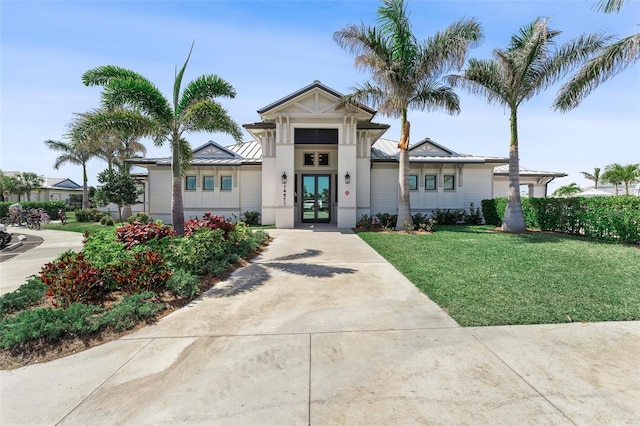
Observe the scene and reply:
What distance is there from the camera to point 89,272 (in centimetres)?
478

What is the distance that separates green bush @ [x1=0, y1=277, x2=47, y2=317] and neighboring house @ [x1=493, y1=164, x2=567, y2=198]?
23.6 m

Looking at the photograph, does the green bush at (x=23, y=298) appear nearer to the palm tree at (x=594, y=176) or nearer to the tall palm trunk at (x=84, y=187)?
the tall palm trunk at (x=84, y=187)

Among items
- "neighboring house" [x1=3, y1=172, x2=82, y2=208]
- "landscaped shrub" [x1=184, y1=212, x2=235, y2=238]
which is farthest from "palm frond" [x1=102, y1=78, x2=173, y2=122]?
"neighboring house" [x1=3, y1=172, x2=82, y2=208]

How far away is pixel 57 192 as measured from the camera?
40281mm

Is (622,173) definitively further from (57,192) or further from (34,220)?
(57,192)

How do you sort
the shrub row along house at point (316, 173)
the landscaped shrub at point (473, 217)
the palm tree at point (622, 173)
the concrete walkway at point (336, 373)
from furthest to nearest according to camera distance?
the palm tree at point (622, 173) → the landscaped shrub at point (473, 217) → the shrub row along house at point (316, 173) → the concrete walkway at point (336, 373)

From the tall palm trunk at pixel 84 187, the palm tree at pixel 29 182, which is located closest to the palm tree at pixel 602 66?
the tall palm trunk at pixel 84 187

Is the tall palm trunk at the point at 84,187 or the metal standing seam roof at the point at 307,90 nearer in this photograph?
the metal standing seam roof at the point at 307,90

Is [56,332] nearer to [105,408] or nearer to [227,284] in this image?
[105,408]

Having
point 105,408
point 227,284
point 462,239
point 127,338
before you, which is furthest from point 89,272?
point 462,239

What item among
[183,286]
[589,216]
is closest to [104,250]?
[183,286]

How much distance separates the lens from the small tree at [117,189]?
1964 cm

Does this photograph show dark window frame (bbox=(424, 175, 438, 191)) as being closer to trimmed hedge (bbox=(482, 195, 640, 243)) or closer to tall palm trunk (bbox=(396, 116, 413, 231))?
trimmed hedge (bbox=(482, 195, 640, 243))

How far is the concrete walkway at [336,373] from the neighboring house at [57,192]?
45.4 meters
